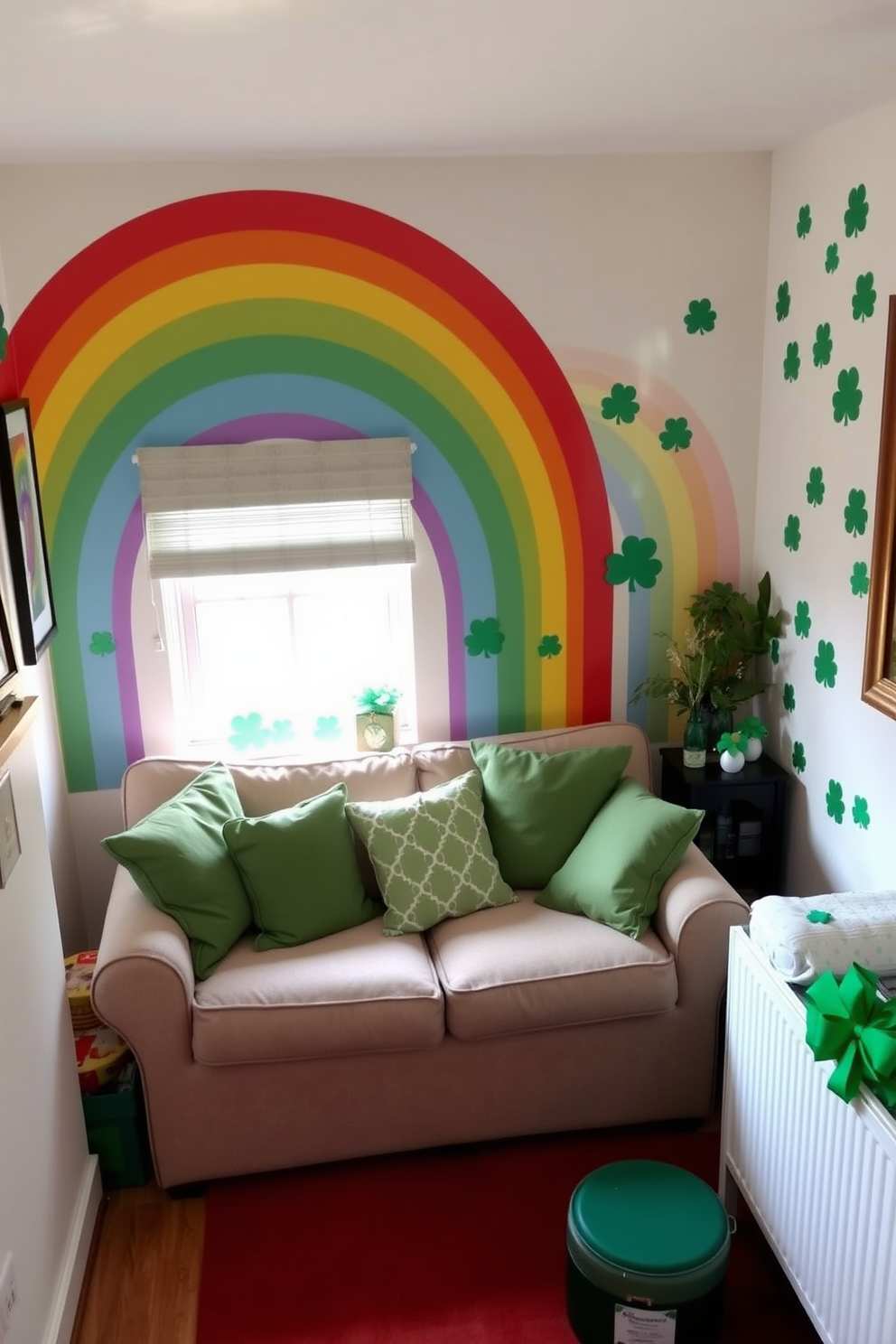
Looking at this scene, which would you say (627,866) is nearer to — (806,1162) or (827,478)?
(806,1162)

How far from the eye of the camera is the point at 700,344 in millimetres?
3535

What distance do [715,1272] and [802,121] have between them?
277cm

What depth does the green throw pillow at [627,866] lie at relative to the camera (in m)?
3.01

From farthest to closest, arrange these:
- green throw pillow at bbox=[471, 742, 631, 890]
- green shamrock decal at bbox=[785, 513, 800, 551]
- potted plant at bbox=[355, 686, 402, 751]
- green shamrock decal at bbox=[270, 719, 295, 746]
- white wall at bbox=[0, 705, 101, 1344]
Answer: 1. green shamrock decal at bbox=[270, 719, 295, 746]
2. potted plant at bbox=[355, 686, 402, 751]
3. green shamrock decal at bbox=[785, 513, 800, 551]
4. green throw pillow at bbox=[471, 742, 631, 890]
5. white wall at bbox=[0, 705, 101, 1344]

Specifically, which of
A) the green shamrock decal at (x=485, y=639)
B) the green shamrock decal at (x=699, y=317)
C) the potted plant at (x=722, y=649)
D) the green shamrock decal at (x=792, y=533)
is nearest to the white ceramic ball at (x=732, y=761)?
the potted plant at (x=722, y=649)

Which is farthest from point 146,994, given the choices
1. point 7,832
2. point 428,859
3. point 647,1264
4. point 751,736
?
point 751,736

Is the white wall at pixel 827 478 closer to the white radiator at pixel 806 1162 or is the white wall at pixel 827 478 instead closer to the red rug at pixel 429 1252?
the white radiator at pixel 806 1162

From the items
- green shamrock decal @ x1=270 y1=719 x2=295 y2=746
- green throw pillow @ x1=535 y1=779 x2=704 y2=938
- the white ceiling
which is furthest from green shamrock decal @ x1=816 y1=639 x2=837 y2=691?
green shamrock decal @ x1=270 y1=719 x2=295 y2=746

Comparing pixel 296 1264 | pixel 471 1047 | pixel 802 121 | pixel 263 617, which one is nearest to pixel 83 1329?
pixel 296 1264

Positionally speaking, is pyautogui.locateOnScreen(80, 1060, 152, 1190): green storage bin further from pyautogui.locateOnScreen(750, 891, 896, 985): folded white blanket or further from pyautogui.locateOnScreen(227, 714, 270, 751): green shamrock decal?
pyautogui.locateOnScreen(750, 891, 896, 985): folded white blanket

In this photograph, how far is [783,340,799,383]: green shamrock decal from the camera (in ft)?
10.9

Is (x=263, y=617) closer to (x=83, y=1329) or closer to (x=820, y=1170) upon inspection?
(x=83, y=1329)

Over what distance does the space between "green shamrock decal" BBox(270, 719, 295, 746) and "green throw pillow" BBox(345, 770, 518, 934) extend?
0.56 m

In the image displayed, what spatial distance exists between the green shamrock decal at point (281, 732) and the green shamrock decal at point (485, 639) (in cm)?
64
